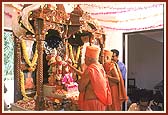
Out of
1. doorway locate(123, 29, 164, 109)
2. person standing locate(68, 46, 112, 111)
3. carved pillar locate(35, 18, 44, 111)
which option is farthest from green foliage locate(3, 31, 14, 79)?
doorway locate(123, 29, 164, 109)

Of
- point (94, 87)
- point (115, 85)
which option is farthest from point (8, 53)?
point (115, 85)

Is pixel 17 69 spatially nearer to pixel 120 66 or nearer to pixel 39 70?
pixel 39 70

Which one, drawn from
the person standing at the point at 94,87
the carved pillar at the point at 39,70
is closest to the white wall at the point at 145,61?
the person standing at the point at 94,87

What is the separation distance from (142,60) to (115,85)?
0.68ft

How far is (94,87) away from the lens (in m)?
1.41

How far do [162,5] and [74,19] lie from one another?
0.49 m

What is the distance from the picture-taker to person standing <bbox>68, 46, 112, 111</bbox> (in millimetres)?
1415

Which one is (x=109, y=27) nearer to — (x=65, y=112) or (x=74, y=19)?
(x=74, y=19)

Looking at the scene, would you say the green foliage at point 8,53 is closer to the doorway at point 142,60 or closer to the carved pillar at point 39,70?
the carved pillar at point 39,70

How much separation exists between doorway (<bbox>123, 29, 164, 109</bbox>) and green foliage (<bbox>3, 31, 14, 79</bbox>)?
63cm

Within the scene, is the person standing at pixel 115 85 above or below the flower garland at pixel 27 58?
below

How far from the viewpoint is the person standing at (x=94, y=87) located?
1415mm

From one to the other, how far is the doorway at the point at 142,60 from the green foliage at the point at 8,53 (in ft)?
2.07

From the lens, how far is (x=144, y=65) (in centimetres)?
145
